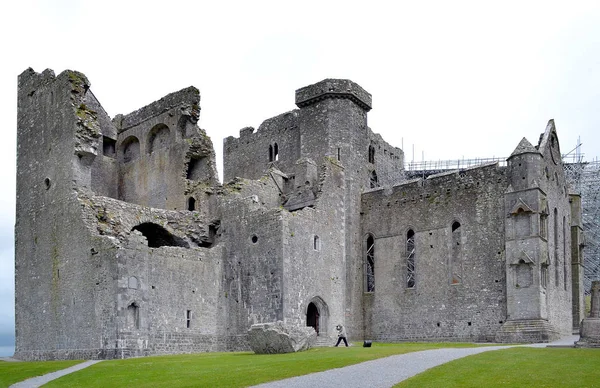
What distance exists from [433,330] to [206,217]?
43.1ft

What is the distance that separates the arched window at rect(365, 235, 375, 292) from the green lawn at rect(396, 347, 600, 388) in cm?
1713

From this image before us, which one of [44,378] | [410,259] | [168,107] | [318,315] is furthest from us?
[168,107]

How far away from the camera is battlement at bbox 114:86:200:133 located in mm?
44062

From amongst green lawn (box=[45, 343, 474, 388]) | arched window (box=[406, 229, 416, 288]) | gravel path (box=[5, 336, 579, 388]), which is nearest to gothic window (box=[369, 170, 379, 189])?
arched window (box=[406, 229, 416, 288])

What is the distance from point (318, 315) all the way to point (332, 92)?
13.0 meters

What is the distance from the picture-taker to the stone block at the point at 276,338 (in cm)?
2961

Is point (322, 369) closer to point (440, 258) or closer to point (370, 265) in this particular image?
point (440, 258)

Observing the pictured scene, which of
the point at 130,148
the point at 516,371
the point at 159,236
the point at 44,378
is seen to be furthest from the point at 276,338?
the point at 130,148

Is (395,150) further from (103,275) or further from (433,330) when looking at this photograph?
(103,275)

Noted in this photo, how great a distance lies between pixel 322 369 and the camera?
2209 cm

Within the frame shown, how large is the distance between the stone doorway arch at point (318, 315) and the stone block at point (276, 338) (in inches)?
318

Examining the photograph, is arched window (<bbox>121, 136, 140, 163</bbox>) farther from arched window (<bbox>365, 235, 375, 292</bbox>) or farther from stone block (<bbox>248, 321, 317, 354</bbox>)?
stone block (<bbox>248, 321, 317, 354</bbox>)

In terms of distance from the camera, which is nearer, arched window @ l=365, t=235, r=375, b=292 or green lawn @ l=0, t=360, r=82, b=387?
green lawn @ l=0, t=360, r=82, b=387

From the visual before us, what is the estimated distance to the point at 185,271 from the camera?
36.0 m
